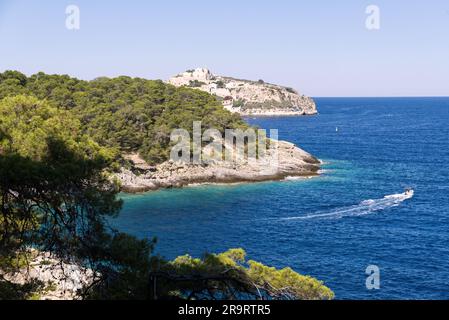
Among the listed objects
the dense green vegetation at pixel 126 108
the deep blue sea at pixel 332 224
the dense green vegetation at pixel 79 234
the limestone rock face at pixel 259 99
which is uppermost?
the limestone rock face at pixel 259 99

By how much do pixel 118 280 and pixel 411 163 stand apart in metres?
61.7

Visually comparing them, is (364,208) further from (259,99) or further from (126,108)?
(259,99)

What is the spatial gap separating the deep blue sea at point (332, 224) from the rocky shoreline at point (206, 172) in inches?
80.6

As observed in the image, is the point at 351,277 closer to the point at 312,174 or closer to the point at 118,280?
the point at 118,280

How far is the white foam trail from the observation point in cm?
3988

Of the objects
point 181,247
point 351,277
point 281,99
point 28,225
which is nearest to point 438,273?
point 351,277

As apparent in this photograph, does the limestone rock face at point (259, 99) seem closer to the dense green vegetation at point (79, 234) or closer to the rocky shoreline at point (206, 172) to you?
the rocky shoreline at point (206, 172)

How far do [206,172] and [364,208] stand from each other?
20.3 meters

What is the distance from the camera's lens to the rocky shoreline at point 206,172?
168 ft

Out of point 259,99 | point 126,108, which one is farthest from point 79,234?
point 259,99

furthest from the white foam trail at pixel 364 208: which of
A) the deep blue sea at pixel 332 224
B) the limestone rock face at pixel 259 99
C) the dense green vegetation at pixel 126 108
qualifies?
the limestone rock face at pixel 259 99
